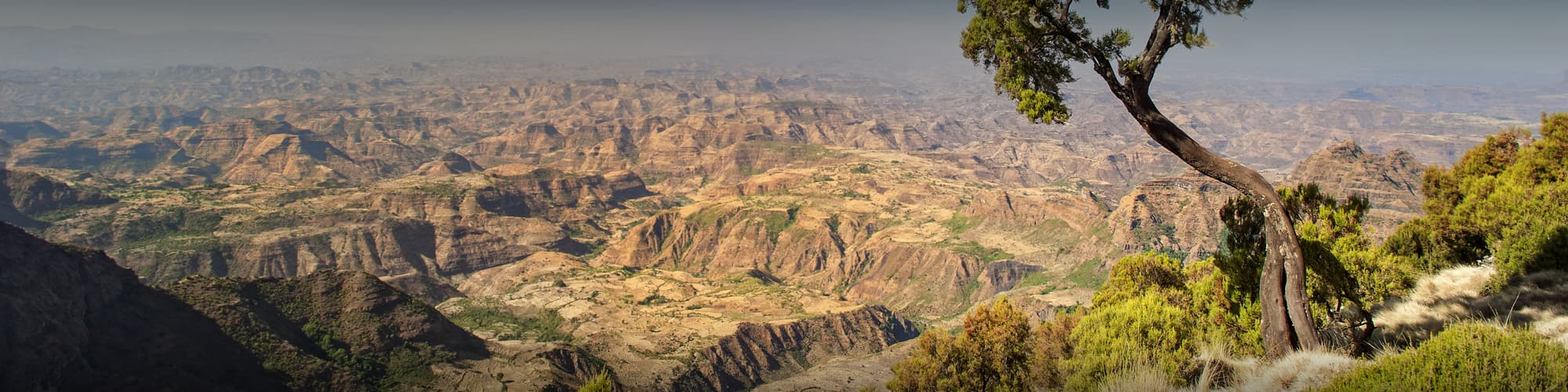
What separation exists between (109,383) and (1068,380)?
3401 inches

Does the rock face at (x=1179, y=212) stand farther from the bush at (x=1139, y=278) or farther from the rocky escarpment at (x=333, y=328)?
the rocky escarpment at (x=333, y=328)

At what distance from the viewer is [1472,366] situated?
9531 millimetres

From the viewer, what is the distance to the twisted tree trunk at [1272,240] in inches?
510

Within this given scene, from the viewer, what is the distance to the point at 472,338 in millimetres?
97188

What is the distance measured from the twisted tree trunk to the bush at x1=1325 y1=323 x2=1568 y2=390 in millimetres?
2565

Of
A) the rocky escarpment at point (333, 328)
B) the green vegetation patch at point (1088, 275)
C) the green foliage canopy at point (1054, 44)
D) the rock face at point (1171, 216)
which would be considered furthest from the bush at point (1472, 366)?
the rock face at point (1171, 216)

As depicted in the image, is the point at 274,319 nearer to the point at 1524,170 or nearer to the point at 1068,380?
the point at 1068,380

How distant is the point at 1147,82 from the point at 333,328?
10210 centimetres

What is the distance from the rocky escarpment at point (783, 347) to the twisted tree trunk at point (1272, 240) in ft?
291

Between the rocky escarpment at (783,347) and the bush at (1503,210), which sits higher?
the bush at (1503,210)

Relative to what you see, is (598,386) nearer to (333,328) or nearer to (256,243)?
(333,328)

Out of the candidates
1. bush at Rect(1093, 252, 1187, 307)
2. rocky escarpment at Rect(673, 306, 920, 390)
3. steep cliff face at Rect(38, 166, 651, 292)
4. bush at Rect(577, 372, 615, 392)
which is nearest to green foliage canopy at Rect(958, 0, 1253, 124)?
bush at Rect(577, 372, 615, 392)

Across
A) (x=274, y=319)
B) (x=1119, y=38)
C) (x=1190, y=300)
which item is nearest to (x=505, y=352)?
(x=274, y=319)

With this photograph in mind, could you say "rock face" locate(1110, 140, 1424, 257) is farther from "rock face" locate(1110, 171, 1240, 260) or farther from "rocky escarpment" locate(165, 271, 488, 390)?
"rocky escarpment" locate(165, 271, 488, 390)
